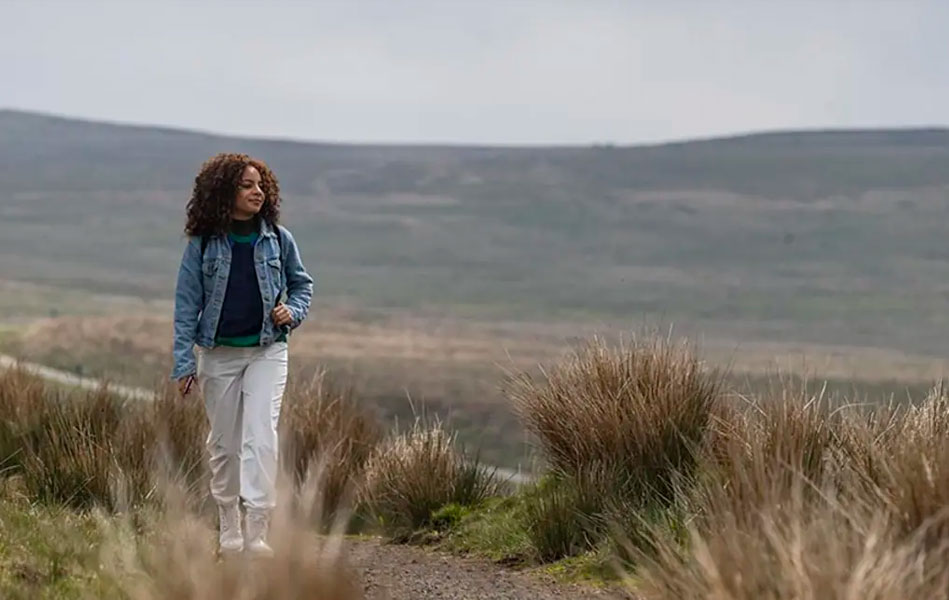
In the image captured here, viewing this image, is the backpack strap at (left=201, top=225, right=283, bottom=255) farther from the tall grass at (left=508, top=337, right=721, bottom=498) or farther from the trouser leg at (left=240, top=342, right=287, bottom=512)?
the tall grass at (left=508, top=337, right=721, bottom=498)

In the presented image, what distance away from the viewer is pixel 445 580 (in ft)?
28.6

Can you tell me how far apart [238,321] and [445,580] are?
5.73 feet

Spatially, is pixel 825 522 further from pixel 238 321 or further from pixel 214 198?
pixel 214 198

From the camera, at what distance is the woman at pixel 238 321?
8.07m

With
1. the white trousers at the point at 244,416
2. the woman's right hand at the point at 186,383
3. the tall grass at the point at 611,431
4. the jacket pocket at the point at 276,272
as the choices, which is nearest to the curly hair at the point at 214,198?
the jacket pocket at the point at 276,272

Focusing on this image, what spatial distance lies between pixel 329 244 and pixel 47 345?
44.0 metres

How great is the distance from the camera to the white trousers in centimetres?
806

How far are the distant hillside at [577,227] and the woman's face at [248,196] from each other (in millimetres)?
52998

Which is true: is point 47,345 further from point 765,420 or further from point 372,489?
point 765,420

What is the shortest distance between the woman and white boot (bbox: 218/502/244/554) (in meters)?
0.01

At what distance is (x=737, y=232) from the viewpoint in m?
94.9

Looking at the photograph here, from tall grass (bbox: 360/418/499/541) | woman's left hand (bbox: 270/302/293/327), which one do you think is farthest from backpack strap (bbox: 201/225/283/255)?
tall grass (bbox: 360/418/499/541)

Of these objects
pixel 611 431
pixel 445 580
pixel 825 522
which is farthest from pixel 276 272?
pixel 825 522

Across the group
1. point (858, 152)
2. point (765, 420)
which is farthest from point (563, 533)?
point (858, 152)
